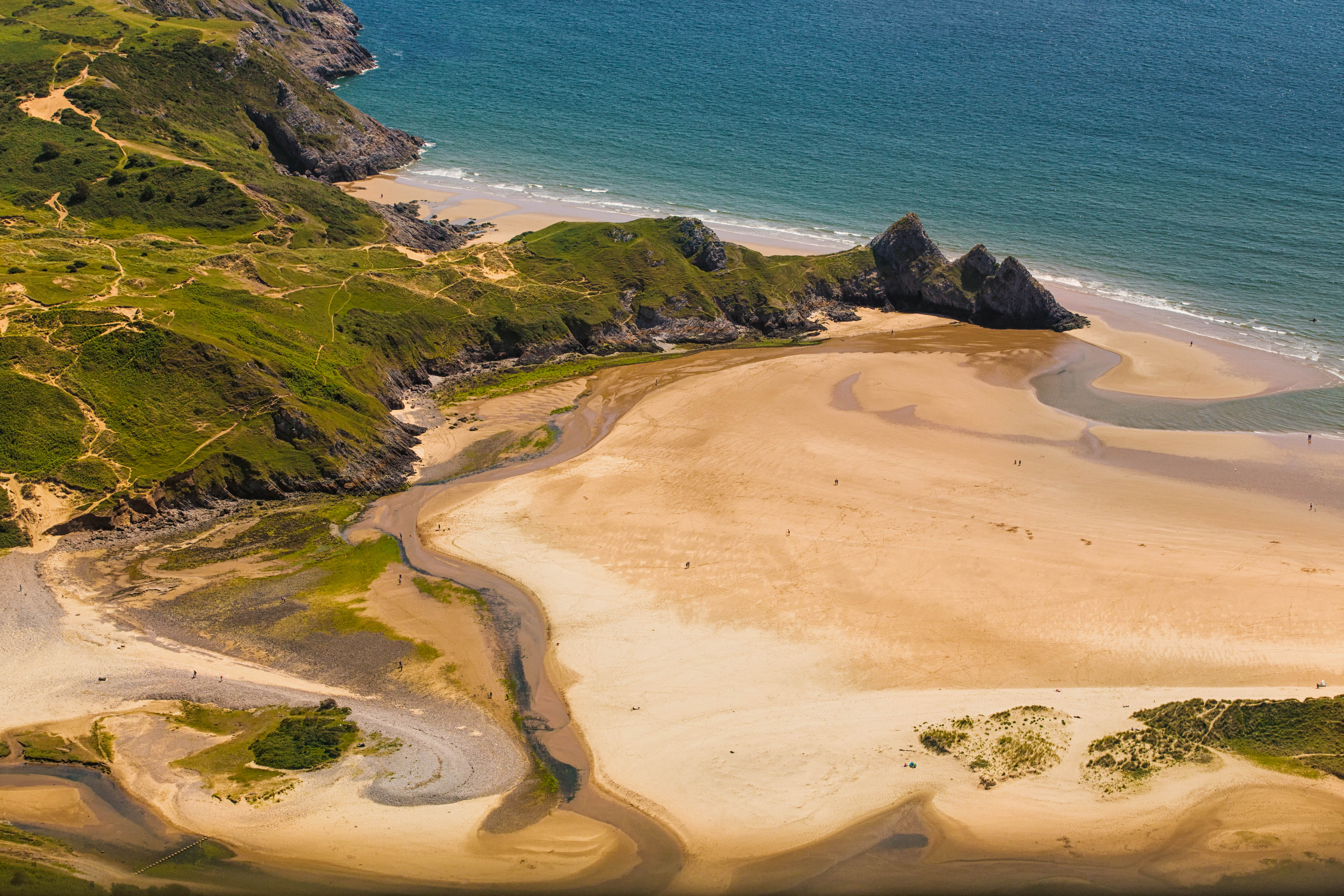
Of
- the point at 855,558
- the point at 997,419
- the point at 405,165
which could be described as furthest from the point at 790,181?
the point at 855,558

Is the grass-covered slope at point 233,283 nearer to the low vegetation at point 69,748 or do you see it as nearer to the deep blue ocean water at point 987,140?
the low vegetation at point 69,748

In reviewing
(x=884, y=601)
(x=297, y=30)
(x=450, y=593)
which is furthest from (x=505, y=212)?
(x=884, y=601)

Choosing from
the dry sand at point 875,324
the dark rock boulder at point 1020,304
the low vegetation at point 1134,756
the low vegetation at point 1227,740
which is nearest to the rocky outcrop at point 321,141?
the dry sand at point 875,324

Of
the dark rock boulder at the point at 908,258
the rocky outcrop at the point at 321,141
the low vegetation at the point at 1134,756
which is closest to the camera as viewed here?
the low vegetation at the point at 1134,756

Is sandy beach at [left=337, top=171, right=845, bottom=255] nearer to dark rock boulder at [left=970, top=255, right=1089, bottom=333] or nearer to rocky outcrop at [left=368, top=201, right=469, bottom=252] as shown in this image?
rocky outcrop at [left=368, top=201, right=469, bottom=252]

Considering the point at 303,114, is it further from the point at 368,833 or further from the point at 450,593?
the point at 368,833

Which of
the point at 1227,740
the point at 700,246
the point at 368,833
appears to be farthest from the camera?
the point at 700,246
